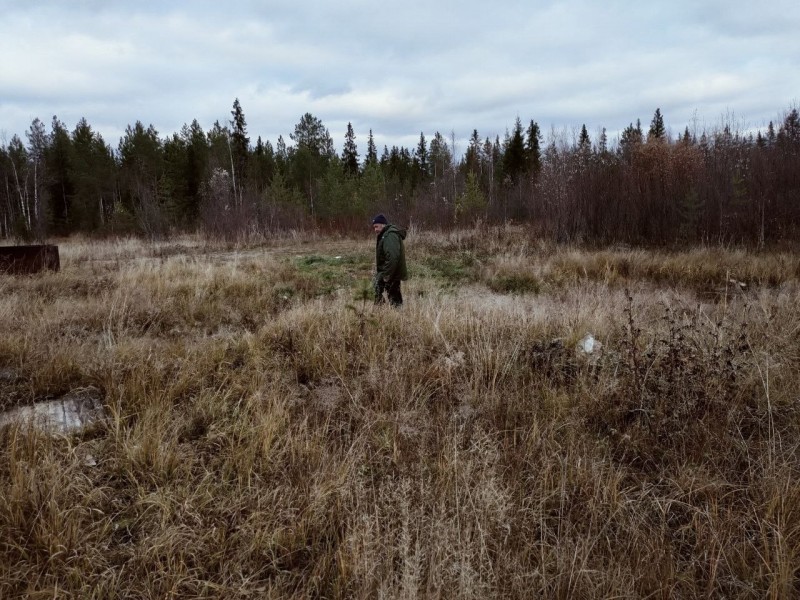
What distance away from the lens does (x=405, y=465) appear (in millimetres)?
2447

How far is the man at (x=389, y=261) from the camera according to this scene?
A: 20.5ft

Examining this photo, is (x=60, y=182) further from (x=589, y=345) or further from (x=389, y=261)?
(x=589, y=345)

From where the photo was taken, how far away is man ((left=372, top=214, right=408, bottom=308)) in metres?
6.26

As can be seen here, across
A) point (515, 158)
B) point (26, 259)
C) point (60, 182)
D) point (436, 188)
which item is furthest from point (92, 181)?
point (515, 158)

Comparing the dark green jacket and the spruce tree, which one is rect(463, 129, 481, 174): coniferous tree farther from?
the dark green jacket

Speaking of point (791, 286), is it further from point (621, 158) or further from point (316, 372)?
point (621, 158)

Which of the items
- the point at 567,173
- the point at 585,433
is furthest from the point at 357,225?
the point at 585,433

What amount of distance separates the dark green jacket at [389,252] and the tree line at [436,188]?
9.02 metres

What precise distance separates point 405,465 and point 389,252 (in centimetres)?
415

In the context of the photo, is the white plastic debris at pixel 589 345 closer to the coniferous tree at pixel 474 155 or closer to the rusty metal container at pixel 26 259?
the rusty metal container at pixel 26 259

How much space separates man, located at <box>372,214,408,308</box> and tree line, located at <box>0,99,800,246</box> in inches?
353

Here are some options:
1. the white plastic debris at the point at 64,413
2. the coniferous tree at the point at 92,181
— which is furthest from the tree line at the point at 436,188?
the white plastic debris at the point at 64,413

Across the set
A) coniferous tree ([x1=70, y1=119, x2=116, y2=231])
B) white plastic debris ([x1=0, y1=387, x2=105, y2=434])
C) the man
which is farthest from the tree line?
white plastic debris ([x1=0, y1=387, x2=105, y2=434])

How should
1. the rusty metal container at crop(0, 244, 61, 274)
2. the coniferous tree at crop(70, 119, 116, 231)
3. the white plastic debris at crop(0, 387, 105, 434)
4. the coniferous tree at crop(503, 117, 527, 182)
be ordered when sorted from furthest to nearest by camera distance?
the coniferous tree at crop(503, 117, 527, 182)
the coniferous tree at crop(70, 119, 116, 231)
the rusty metal container at crop(0, 244, 61, 274)
the white plastic debris at crop(0, 387, 105, 434)
